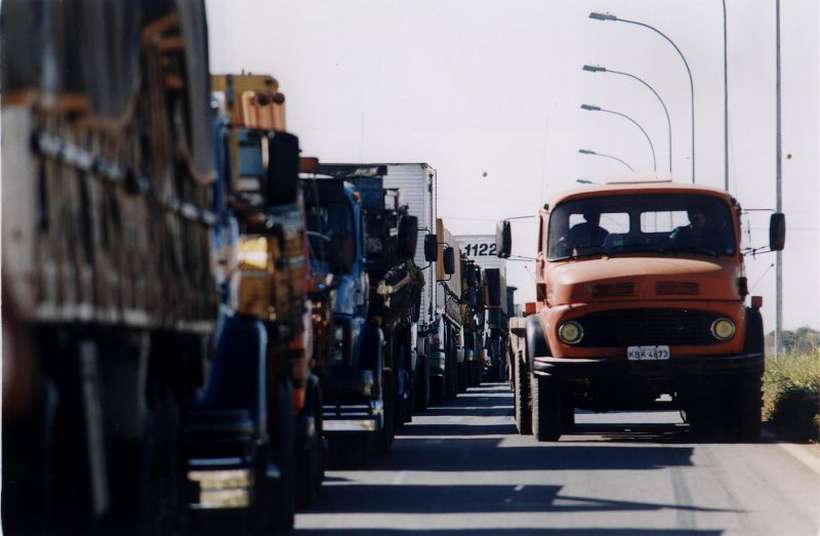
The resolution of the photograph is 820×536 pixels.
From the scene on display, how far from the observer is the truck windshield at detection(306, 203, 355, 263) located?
52.7 ft

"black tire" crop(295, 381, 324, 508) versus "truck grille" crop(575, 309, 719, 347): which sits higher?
"truck grille" crop(575, 309, 719, 347)

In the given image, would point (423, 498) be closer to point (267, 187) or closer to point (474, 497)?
point (474, 497)

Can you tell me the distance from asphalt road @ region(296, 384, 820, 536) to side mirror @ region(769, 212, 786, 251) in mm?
2269

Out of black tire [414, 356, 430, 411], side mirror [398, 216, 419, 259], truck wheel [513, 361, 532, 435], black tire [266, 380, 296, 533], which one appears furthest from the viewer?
black tire [414, 356, 430, 411]

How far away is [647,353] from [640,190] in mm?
2070

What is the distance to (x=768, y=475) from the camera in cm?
1550

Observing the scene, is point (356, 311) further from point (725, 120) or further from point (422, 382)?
point (725, 120)

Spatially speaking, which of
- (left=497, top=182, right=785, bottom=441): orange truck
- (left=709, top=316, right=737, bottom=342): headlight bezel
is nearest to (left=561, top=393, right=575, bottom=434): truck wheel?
(left=497, top=182, right=785, bottom=441): orange truck

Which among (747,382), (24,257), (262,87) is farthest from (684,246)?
(24,257)

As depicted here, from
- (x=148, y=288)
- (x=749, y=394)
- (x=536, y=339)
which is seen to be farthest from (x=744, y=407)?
(x=148, y=288)

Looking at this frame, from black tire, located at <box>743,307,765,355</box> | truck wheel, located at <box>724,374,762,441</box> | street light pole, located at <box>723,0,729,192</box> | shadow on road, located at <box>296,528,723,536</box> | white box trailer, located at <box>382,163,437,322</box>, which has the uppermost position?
street light pole, located at <box>723,0,729,192</box>

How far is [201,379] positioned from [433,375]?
24.6 m

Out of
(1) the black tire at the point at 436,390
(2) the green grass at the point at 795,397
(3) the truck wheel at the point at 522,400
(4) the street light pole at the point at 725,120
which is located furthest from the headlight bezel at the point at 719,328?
(4) the street light pole at the point at 725,120

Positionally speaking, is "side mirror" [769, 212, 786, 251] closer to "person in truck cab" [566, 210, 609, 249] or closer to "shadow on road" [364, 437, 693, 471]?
"person in truck cab" [566, 210, 609, 249]
